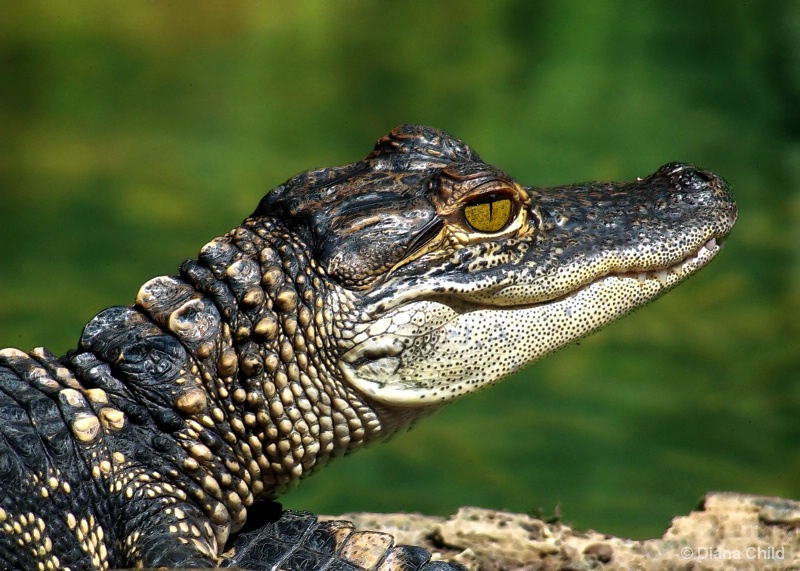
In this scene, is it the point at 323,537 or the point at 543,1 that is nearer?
the point at 323,537

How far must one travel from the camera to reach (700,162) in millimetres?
4891

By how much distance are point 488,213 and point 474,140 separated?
2753 millimetres

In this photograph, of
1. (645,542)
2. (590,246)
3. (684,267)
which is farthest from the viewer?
(645,542)

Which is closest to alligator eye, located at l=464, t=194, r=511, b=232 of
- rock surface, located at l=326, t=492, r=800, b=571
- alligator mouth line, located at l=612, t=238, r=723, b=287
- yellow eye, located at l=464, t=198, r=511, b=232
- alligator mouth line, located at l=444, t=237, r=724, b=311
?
yellow eye, located at l=464, t=198, r=511, b=232

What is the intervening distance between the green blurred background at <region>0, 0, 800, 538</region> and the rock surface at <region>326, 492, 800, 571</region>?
62.0 inches

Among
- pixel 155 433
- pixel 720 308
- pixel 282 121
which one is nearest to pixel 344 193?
pixel 155 433

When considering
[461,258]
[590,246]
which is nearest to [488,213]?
[461,258]

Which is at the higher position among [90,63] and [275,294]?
[90,63]

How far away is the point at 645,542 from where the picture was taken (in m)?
2.79

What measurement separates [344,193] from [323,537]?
0.75 m

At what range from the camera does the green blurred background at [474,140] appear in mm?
4598

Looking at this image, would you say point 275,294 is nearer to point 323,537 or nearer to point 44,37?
point 323,537

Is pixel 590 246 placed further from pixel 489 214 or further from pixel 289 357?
pixel 289 357

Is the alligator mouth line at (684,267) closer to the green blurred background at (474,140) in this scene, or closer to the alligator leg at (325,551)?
the alligator leg at (325,551)
